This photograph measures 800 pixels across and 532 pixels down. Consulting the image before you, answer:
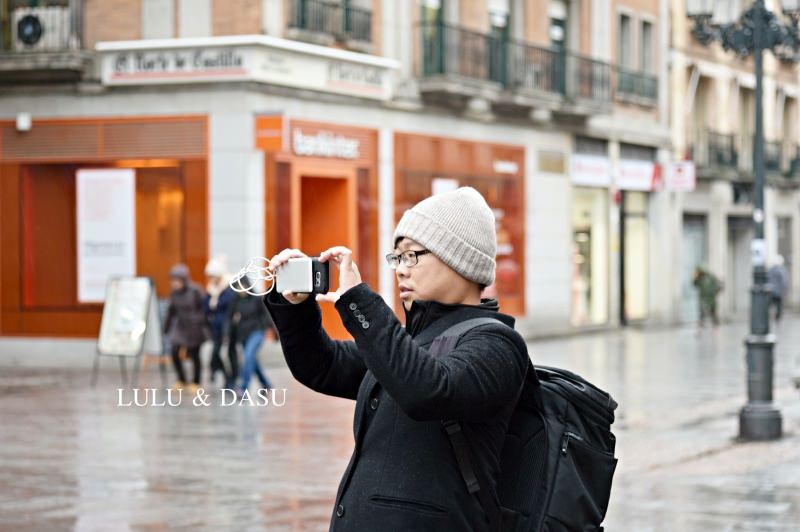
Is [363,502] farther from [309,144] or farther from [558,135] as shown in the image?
[558,135]

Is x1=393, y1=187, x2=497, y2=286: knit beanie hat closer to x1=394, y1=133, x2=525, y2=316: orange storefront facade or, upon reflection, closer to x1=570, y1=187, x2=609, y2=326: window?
x1=394, y1=133, x2=525, y2=316: orange storefront facade

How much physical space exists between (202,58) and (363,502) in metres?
21.5

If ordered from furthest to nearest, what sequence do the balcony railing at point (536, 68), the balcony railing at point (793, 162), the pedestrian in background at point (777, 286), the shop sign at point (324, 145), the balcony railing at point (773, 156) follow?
the balcony railing at point (793, 162), the balcony railing at point (773, 156), the pedestrian in background at point (777, 286), the balcony railing at point (536, 68), the shop sign at point (324, 145)

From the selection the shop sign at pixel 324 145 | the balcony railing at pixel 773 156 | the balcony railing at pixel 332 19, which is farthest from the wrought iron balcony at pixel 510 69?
Answer: the balcony railing at pixel 773 156

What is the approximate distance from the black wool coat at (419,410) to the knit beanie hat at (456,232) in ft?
0.38

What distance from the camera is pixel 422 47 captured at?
2938 centimetres

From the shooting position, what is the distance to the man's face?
13.1 feet

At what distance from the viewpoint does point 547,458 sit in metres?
3.99

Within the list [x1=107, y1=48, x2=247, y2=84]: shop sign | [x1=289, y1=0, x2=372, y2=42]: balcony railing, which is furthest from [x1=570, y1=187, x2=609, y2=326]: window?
[x1=107, y1=48, x2=247, y2=84]: shop sign

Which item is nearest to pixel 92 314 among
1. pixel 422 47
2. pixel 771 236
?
pixel 422 47

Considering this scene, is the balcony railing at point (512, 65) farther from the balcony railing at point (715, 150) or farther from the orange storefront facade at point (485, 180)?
the balcony railing at point (715, 150)

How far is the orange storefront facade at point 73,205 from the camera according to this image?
25.2 m

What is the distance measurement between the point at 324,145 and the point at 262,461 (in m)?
14.2

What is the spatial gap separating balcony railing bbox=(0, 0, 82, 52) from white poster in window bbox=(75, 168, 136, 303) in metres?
2.07
